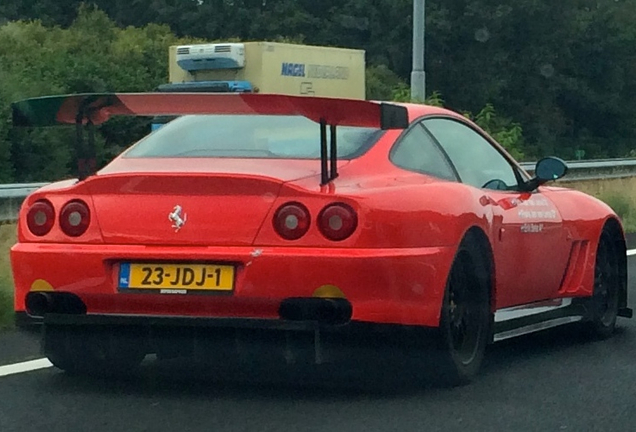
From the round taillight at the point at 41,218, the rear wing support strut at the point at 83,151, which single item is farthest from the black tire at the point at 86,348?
the rear wing support strut at the point at 83,151

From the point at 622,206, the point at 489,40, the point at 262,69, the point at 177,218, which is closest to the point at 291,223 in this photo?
the point at 177,218

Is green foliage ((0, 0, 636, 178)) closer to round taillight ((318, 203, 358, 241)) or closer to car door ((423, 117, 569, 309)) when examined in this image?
car door ((423, 117, 569, 309))

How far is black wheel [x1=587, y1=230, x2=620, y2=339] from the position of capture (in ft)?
26.8

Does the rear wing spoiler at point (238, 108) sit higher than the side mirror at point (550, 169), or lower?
higher

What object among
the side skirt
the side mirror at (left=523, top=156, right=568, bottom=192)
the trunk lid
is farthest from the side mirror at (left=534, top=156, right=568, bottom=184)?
the trunk lid

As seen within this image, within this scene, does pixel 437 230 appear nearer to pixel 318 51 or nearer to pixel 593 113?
pixel 318 51

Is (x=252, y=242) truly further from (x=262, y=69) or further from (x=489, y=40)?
(x=489, y=40)

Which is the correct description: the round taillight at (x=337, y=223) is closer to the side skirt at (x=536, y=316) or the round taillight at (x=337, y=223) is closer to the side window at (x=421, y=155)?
the side window at (x=421, y=155)

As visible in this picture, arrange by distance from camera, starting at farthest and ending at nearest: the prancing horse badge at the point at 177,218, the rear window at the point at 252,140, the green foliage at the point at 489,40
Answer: the green foliage at the point at 489,40 < the rear window at the point at 252,140 < the prancing horse badge at the point at 177,218

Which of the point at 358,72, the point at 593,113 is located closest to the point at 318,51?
the point at 358,72

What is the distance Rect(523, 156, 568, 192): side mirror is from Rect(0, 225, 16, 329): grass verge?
3.06m

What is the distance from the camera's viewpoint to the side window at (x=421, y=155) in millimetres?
6527

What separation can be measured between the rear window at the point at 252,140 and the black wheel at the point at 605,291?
2.12m

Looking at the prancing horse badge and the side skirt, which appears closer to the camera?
the prancing horse badge
